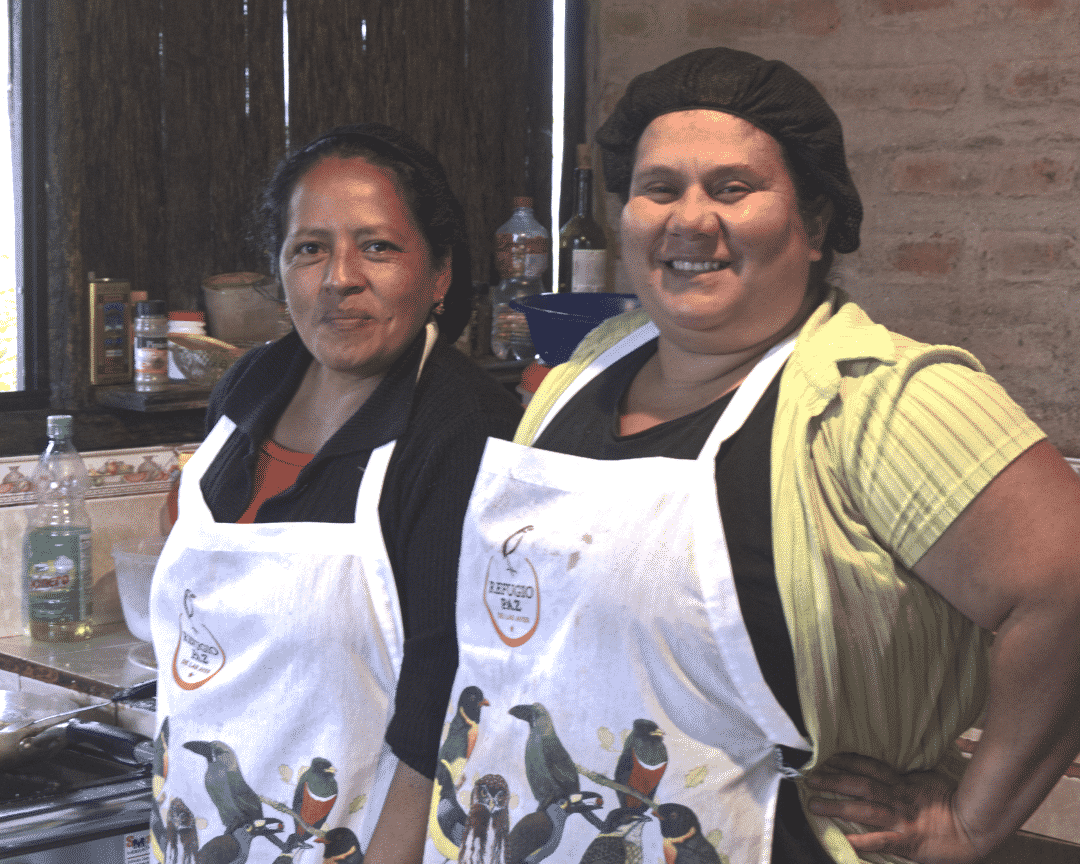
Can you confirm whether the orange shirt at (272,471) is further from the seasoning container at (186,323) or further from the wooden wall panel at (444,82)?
the wooden wall panel at (444,82)

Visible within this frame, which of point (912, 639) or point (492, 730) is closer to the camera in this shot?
point (912, 639)

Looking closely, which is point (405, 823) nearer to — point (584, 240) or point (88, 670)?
point (88, 670)

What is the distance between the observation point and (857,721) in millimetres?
1003

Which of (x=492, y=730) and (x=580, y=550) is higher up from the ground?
(x=580, y=550)

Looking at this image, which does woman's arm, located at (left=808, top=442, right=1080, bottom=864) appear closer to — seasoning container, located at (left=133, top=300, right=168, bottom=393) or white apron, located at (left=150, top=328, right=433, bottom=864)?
white apron, located at (left=150, top=328, right=433, bottom=864)

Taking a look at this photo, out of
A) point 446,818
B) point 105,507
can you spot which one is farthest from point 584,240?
point 446,818

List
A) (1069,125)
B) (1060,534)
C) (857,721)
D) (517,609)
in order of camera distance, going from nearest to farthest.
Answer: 1. (1060,534)
2. (857,721)
3. (517,609)
4. (1069,125)

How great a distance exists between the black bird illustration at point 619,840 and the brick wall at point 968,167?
134 centimetres

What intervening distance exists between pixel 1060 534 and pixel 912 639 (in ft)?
0.50

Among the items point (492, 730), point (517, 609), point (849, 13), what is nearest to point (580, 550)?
point (517, 609)

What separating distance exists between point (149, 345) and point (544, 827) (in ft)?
4.30

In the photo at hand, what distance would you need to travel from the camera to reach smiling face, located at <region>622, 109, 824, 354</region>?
1.06 metres

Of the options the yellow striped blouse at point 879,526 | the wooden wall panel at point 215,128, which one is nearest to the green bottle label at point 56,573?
the wooden wall panel at point 215,128

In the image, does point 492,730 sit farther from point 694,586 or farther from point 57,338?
point 57,338
